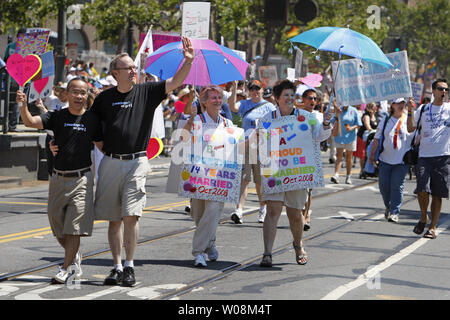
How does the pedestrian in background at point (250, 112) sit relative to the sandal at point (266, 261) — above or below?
above

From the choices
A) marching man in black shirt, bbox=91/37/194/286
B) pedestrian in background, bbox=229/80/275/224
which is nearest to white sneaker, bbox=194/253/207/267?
marching man in black shirt, bbox=91/37/194/286

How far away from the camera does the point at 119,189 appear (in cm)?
716

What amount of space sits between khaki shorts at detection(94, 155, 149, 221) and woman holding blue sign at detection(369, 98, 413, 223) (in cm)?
597

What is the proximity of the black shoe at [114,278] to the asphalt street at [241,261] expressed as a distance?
76mm

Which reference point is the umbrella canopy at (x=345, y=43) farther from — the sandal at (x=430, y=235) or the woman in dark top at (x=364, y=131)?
the woman in dark top at (x=364, y=131)

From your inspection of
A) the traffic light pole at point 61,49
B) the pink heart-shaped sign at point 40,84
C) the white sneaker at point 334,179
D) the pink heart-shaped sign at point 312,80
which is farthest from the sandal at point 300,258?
the traffic light pole at point 61,49

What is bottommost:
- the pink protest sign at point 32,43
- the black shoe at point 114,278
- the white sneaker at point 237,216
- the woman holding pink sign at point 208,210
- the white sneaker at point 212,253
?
the white sneaker at point 237,216

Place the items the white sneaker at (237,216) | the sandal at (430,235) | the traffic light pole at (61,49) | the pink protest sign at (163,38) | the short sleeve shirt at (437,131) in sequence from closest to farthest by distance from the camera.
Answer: the sandal at (430,235), the short sleeve shirt at (437,131), the white sneaker at (237,216), the pink protest sign at (163,38), the traffic light pole at (61,49)

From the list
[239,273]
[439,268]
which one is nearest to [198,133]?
[239,273]

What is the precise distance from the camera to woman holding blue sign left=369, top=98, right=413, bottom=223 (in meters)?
12.3

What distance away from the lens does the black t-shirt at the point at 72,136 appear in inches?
278

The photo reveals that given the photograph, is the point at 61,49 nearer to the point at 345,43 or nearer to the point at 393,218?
the point at 393,218

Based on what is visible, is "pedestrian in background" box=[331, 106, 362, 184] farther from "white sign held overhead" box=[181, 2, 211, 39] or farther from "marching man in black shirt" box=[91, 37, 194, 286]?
"marching man in black shirt" box=[91, 37, 194, 286]
